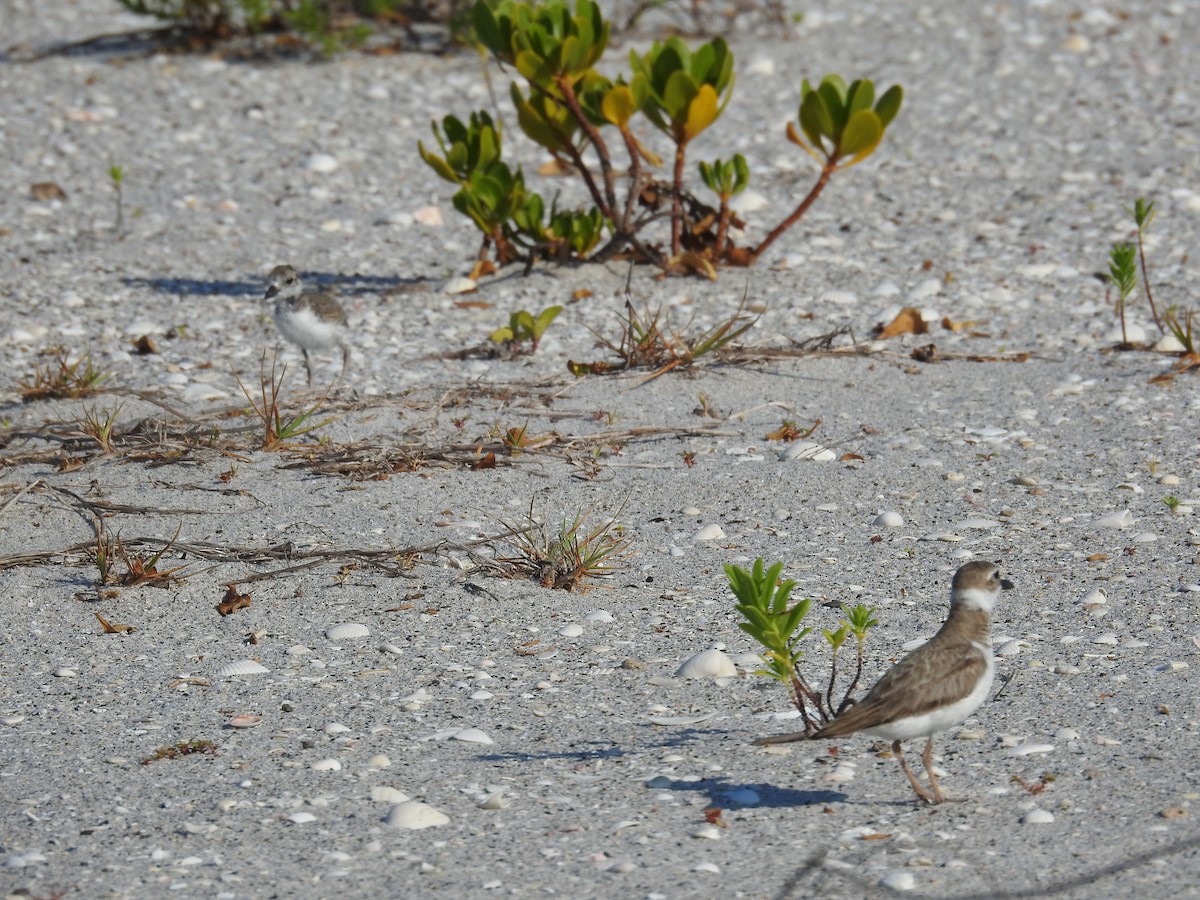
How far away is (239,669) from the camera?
4441 millimetres

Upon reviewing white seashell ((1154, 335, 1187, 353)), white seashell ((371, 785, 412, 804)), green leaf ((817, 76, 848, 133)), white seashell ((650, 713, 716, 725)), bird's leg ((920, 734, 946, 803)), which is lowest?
white seashell ((371, 785, 412, 804))

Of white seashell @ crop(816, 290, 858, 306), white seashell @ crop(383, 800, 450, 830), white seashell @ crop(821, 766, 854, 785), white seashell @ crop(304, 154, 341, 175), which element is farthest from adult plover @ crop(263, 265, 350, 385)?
white seashell @ crop(821, 766, 854, 785)

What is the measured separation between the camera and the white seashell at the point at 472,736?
13.1 ft

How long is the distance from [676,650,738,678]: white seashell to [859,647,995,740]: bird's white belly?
871 millimetres

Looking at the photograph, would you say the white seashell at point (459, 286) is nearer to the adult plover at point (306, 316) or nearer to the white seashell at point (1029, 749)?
the adult plover at point (306, 316)

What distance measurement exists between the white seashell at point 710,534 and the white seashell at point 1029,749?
1.63 m

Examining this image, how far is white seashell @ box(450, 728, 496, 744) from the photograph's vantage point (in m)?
4.00

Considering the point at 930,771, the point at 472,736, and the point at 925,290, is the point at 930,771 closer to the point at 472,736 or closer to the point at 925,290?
the point at 472,736

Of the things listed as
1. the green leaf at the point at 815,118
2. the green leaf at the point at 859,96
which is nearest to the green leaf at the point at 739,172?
the green leaf at the point at 815,118

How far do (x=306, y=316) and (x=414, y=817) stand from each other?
3.68m

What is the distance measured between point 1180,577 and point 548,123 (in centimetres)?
414

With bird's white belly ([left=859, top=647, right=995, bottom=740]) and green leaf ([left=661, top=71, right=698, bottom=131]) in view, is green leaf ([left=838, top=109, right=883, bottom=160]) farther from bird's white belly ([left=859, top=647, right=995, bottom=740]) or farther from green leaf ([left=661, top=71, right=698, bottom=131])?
bird's white belly ([left=859, top=647, right=995, bottom=740])

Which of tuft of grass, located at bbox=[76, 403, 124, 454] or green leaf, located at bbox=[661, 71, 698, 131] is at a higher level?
green leaf, located at bbox=[661, 71, 698, 131]

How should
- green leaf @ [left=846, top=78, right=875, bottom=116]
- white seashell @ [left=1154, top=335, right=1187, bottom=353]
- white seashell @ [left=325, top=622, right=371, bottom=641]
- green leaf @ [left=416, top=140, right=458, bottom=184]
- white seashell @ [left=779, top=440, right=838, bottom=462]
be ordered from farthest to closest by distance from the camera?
green leaf @ [left=416, top=140, right=458, bottom=184], green leaf @ [left=846, top=78, right=875, bottom=116], white seashell @ [left=1154, top=335, right=1187, bottom=353], white seashell @ [left=779, top=440, right=838, bottom=462], white seashell @ [left=325, top=622, right=371, bottom=641]
